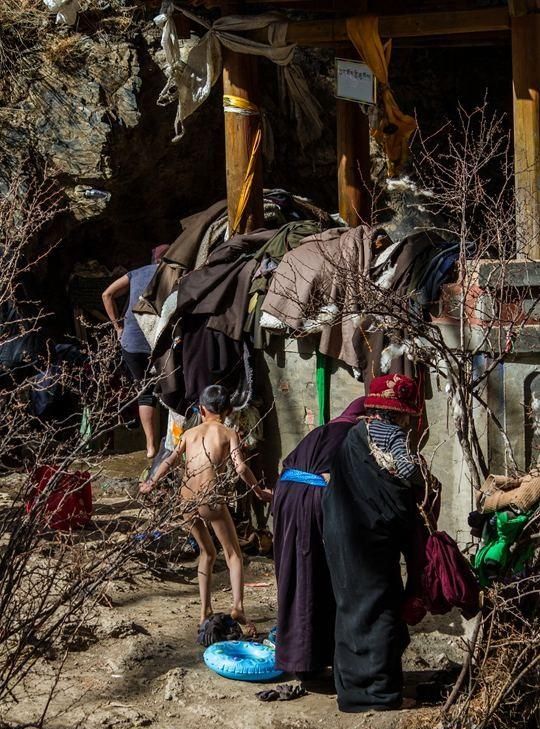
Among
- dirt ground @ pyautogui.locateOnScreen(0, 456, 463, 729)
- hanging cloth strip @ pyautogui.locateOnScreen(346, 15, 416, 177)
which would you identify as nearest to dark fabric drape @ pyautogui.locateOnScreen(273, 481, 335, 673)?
dirt ground @ pyautogui.locateOnScreen(0, 456, 463, 729)

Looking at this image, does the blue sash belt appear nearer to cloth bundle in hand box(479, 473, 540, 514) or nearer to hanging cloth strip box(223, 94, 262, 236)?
cloth bundle in hand box(479, 473, 540, 514)

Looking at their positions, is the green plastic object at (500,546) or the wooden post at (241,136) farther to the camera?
the wooden post at (241,136)

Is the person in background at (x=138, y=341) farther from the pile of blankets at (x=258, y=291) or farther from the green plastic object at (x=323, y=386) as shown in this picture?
the green plastic object at (x=323, y=386)

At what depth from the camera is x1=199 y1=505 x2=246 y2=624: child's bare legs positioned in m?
7.92

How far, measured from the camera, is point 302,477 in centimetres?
705

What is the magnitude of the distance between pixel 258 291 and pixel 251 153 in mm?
1620

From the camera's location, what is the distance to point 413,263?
340 inches

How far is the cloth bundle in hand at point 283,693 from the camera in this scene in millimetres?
6955

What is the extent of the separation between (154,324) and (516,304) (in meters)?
4.10

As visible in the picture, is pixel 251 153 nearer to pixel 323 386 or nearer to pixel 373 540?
pixel 323 386

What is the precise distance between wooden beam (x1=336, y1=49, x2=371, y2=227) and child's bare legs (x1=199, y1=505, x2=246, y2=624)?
14.1ft

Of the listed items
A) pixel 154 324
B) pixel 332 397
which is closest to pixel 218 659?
pixel 332 397

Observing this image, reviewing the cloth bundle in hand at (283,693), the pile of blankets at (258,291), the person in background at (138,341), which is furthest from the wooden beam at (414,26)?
the cloth bundle in hand at (283,693)

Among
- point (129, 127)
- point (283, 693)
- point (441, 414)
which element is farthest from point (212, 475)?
point (129, 127)
